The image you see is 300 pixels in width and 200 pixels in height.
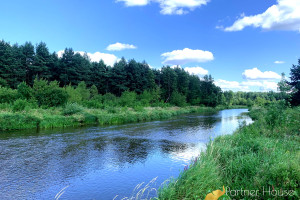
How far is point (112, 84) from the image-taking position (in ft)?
194

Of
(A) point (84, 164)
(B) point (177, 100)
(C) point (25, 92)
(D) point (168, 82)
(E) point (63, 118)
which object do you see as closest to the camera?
(A) point (84, 164)

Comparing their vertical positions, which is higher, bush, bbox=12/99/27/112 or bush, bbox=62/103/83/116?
bush, bbox=12/99/27/112

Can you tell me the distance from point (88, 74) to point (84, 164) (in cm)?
5192

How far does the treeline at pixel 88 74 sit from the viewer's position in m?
47.3

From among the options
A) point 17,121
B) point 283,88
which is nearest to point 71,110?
point 17,121

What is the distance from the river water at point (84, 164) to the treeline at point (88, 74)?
2979cm

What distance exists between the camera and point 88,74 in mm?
59250

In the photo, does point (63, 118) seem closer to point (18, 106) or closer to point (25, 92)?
point (18, 106)

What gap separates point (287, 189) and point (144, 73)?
60.5 meters

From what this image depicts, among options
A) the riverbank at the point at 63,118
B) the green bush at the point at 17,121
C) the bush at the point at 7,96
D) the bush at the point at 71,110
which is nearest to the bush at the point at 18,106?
the riverbank at the point at 63,118

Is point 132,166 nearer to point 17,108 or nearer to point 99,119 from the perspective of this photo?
point 99,119

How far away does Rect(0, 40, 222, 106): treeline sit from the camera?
155ft

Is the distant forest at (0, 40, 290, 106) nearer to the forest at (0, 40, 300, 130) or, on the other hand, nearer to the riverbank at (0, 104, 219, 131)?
the forest at (0, 40, 300, 130)

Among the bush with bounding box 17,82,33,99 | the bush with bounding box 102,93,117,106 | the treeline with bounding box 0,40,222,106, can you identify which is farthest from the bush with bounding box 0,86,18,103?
the bush with bounding box 102,93,117,106
